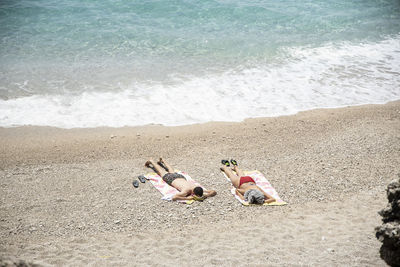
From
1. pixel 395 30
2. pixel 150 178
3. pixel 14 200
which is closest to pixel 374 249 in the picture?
pixel 150 178

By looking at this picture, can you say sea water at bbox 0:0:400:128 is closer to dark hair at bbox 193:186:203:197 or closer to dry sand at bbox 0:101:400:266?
dry sand at bbox 0:101:400:266

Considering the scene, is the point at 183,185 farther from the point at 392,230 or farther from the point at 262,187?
the point at 392,230

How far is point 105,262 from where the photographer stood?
15.3ft

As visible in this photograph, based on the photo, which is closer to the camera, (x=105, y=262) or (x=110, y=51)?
(x=105, y=262)

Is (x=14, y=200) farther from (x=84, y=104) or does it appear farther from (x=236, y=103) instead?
(x=236, y=103)

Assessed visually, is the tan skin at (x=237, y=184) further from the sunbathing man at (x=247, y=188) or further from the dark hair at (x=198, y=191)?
the dark hair at (x=198, y=191)

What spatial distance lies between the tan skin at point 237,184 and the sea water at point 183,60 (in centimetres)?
275

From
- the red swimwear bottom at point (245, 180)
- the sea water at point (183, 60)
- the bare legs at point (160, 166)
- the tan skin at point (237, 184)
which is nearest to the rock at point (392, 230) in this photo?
the tan skin at point (237, 184)

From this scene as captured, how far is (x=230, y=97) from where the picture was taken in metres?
11.3

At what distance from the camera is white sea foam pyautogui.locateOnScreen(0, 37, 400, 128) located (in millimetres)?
9828

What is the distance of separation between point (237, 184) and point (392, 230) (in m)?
3.13

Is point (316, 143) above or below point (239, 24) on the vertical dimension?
below

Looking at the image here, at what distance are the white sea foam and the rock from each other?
586cm

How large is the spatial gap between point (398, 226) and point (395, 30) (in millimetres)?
18169
